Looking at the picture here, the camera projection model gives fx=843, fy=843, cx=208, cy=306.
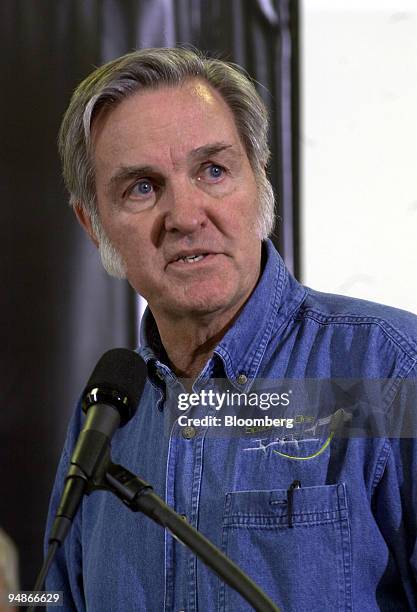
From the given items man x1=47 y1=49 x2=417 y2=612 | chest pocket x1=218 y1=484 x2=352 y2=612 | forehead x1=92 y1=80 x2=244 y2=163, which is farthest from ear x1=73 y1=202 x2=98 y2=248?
chest pocket x1=218 y1=484 x2=352 y2=612

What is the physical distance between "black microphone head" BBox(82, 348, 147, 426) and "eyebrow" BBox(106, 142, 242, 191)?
0.38 meters

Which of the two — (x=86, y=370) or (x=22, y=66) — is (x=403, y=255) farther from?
(x=22, y=66)

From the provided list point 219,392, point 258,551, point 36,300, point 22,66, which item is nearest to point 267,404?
point 219,392

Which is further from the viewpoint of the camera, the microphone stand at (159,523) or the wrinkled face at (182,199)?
the wrinkled face at (182,199)

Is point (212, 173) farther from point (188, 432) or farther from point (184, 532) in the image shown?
point (184, 532)

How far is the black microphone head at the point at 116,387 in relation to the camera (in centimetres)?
61

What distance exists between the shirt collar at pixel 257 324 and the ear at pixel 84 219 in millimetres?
259

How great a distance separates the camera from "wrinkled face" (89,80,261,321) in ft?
3.12

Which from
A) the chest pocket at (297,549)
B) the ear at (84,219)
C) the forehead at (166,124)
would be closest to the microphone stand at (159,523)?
the chest pocket at (297,549)

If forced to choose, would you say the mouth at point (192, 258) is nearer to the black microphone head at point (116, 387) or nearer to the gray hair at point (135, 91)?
the gray hair at point (135, 91)

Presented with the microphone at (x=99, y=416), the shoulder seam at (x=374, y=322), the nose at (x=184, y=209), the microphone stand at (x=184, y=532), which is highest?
the nose at (x=184, y=209)

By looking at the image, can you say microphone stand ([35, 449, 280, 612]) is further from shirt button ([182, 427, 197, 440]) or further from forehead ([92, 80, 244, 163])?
forehead ([92, 80, 244, 163])

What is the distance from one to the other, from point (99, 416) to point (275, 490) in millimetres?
315

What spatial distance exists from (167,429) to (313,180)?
0.40m
